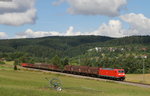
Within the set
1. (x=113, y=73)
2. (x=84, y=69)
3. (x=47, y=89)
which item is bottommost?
(x=47, y=89)

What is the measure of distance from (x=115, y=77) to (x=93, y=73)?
52.1 ft

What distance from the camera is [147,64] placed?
153 meters

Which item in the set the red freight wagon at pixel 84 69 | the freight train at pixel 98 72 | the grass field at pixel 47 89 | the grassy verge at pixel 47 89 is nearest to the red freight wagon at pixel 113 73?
the freight train at pixel 98 72

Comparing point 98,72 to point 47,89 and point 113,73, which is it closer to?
point 113,73

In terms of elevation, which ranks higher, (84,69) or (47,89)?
(84,69)

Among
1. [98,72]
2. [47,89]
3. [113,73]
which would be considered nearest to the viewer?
[47,89]

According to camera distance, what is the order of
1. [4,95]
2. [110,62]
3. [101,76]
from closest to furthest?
[4,95] → [101,76] → [110,62]

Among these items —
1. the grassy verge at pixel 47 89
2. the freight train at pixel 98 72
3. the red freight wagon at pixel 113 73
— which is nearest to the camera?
the grassy verge at pixel 47 89

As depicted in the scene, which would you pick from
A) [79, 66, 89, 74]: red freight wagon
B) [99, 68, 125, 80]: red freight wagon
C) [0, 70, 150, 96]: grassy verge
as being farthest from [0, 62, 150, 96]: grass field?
[79, 66, 89, 74]: red freight wagon

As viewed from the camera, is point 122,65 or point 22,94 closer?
point 22,94

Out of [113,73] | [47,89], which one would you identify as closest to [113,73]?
[113,73]

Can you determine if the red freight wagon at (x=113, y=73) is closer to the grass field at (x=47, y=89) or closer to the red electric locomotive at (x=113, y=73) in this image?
the red electric locomotive at (x=113, y=73)

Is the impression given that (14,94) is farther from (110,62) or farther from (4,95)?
(110,62)

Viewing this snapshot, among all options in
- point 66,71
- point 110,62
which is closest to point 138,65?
point 110,62
